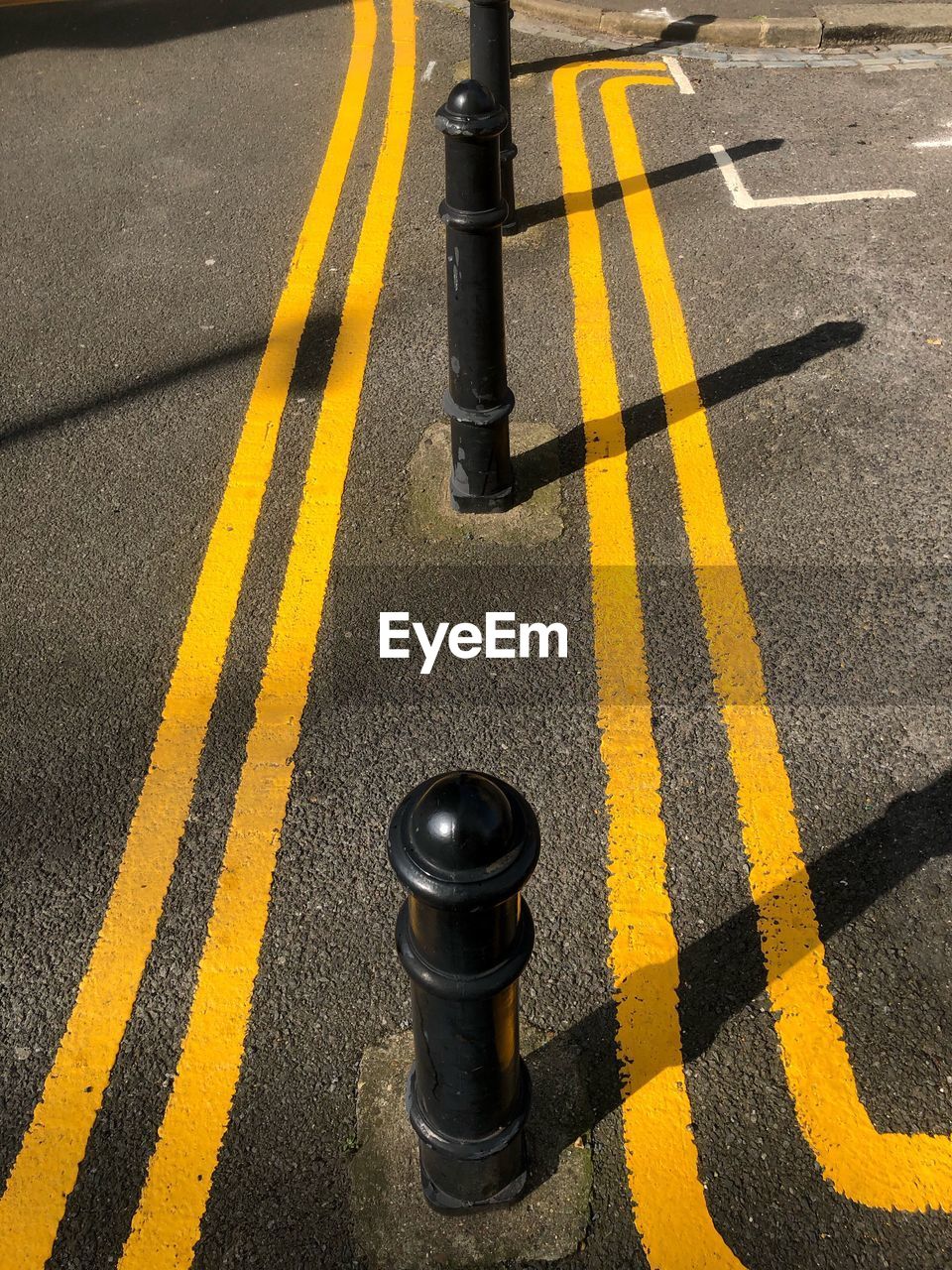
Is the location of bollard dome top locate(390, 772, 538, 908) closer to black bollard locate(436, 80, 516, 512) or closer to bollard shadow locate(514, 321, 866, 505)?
black bollard locate(436, 80, 516, 512)

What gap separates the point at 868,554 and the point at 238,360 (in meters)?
2.95

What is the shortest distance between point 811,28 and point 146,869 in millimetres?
7654

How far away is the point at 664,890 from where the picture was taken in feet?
9.71

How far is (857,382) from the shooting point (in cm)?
463

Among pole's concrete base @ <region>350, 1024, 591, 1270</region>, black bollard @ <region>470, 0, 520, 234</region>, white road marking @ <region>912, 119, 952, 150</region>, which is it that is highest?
black bollard @ <region>470, 0, 520, 234</region>

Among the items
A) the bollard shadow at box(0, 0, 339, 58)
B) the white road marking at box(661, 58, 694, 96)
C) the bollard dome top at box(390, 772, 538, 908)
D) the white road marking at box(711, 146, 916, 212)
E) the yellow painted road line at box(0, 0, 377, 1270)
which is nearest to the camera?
the bollard dome top at box(390, 772, 538, 908)

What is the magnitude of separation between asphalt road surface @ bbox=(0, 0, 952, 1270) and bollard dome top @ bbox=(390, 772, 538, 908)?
108 centimetres

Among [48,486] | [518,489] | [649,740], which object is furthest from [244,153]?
[649,740]

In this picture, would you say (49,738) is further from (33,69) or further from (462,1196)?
(33,69)

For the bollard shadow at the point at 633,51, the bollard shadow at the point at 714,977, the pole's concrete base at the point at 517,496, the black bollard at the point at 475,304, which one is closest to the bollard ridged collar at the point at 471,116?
the black bollard at the point at 475,304

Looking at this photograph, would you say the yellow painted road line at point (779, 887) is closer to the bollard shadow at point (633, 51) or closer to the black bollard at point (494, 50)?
the black bollard at point (494, 50)

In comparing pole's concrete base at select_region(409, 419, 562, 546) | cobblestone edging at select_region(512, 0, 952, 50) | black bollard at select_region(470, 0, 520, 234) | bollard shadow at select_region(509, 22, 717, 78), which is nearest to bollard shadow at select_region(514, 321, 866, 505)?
pole's concrete base at select_region(409, 419, 562, 546)

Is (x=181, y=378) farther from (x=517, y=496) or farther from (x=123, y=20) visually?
(x=123, y=20)

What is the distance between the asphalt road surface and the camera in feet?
8.20
